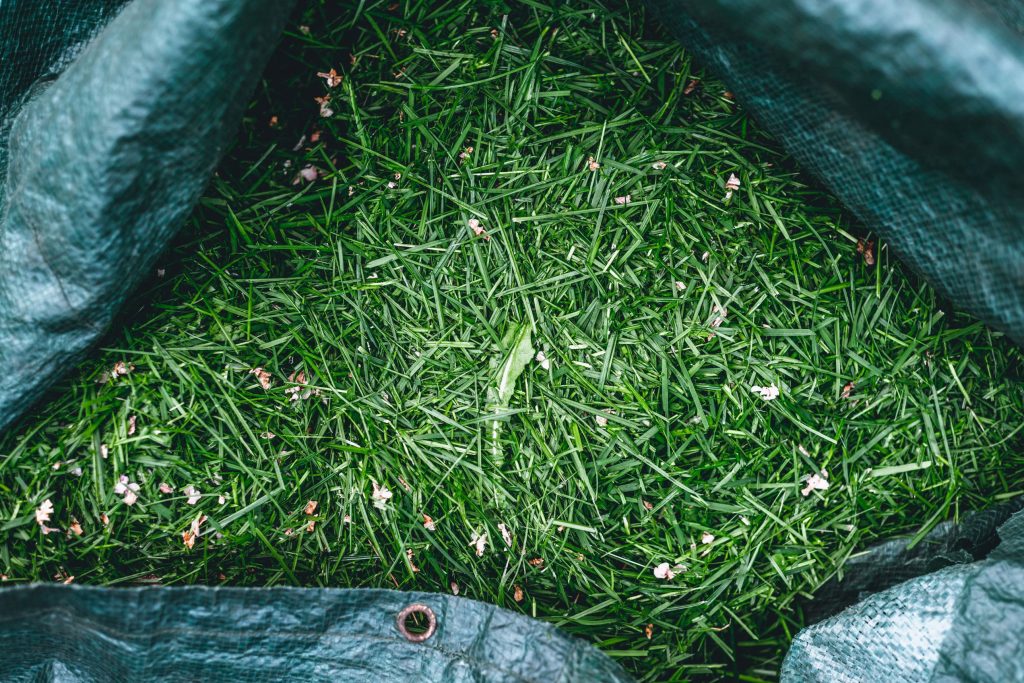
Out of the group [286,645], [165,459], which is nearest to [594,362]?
[286,645]

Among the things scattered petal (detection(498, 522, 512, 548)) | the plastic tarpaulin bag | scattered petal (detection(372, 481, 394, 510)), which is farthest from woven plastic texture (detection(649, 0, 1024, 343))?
scattered petal (detection(372, 481, 394, 510))

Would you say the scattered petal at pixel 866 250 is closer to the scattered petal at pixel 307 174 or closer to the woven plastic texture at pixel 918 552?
the woven plastic texture at pixel 918 552

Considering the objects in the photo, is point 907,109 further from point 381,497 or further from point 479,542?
point 381,497

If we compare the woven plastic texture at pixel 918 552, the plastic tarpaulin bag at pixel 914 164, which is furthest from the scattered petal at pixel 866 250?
the woven plastic texture at pixel 918 552

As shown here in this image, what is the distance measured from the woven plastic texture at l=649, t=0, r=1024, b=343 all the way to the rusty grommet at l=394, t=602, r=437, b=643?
1441mm

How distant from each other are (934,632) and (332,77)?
2069 millimetres

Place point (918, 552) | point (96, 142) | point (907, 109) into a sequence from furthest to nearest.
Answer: point (918, 552), point (96, 142), point (907, 109)

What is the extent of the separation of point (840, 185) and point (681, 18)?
56 centimetres

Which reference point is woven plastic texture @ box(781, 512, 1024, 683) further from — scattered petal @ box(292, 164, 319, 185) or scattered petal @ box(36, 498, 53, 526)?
scattered petal @ box(36, 498, 53, 526)

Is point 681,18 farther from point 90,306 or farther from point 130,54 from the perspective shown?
point 90,306

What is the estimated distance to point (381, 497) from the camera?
184 centimetres

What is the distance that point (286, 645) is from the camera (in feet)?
5.20

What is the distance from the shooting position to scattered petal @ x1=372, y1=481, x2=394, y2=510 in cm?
183

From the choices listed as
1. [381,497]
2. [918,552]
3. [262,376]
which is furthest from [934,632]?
[262,376]
